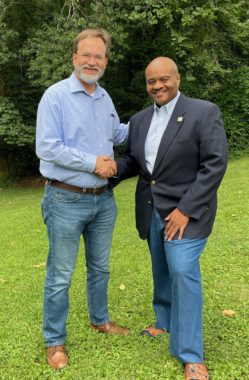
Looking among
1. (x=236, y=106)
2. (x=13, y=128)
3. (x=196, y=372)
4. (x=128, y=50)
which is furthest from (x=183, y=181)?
(x=236, y=106)

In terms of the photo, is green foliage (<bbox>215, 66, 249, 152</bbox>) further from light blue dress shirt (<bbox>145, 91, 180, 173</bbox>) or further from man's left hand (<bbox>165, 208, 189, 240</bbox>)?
man's left hand (<bbox>165, 208, 189, 240</bbox>)

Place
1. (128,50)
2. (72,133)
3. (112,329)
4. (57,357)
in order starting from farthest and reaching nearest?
(128,50) → (112,329) → (57,357) → (72,133)

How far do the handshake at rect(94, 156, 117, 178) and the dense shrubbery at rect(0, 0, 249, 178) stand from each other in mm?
10092

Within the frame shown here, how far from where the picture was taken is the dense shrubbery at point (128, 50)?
1302cm

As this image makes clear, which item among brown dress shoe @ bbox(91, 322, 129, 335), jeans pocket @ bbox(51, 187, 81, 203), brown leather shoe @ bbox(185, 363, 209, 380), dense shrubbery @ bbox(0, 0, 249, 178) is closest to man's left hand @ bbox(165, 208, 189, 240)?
jeans pocket @ bbox(51, 187, 81, 203)

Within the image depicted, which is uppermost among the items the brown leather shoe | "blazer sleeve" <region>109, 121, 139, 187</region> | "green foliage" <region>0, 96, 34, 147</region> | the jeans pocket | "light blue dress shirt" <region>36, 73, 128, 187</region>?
"light blue dress shirt" <region>36, 73, 128, 187</region>

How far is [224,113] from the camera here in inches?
688

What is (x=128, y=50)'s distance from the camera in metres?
17.0

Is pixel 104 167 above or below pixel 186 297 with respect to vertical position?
above

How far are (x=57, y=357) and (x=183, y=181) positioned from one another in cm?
167

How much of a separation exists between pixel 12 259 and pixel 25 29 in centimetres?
1271

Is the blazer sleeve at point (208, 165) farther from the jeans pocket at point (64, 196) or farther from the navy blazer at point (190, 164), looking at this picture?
the jeans pocket at point (64, 196)

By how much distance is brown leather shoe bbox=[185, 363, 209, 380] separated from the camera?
3.15 meters

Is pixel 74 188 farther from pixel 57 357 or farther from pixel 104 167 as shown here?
pixel 57 357
